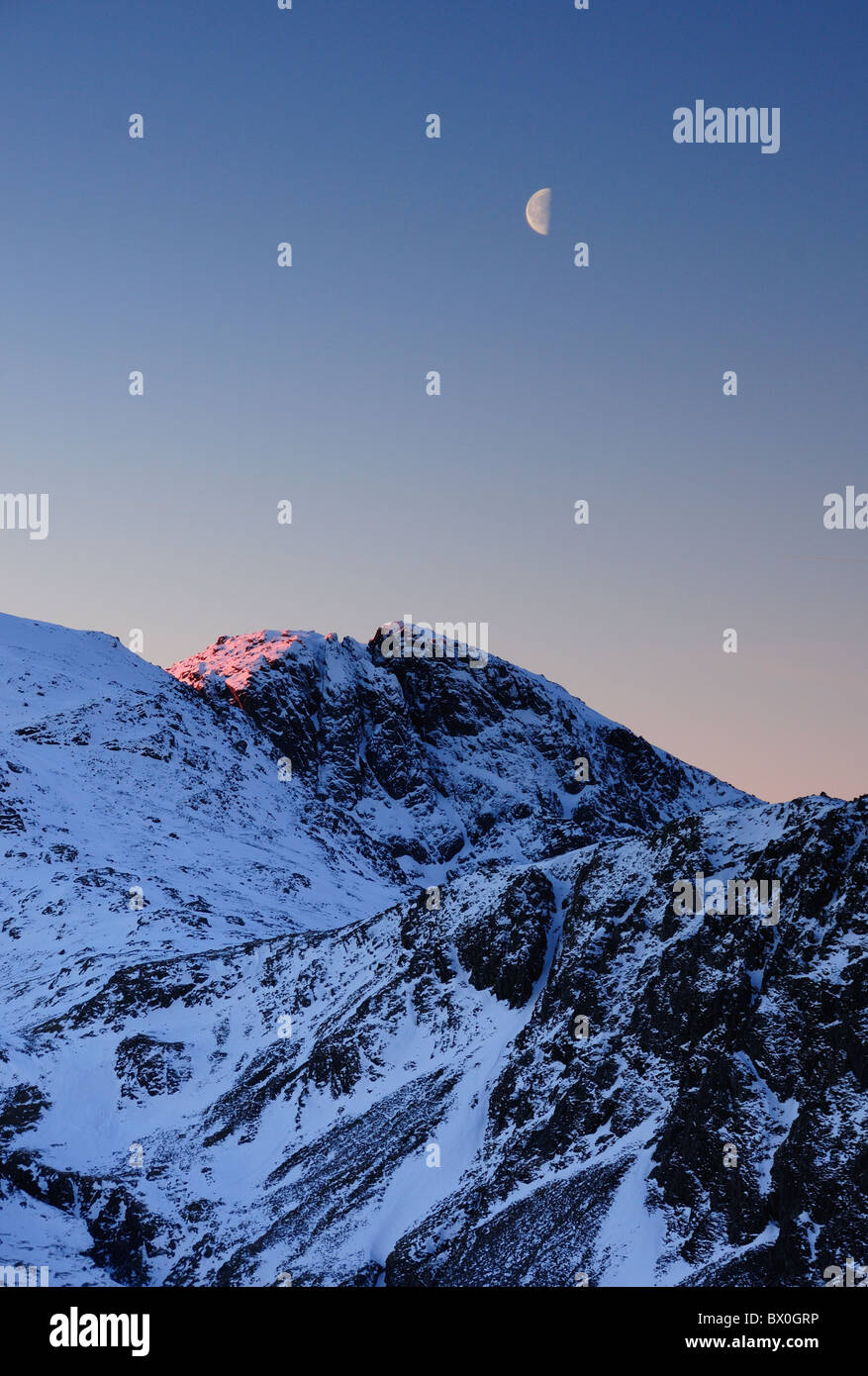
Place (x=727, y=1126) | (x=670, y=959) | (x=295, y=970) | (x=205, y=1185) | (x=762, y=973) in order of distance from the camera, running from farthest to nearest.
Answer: (x=295, y=970), (x=205, y=1185), (x=670, y=959), (x=762, y=973), (x=727, y=1126)

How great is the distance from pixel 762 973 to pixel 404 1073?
32.4 metres

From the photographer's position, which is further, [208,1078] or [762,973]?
[208,1078]

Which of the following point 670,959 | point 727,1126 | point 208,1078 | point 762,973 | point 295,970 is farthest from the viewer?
point 295,970

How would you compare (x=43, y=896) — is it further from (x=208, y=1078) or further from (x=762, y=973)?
(x=762, y=973)

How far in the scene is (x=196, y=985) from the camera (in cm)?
13650

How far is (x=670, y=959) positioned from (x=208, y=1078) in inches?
1906

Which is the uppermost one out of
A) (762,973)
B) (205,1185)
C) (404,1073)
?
(762,973)

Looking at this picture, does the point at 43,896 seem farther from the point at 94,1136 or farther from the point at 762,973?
the point at 762,973

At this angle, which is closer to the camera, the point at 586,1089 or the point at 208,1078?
the point at 586,1089

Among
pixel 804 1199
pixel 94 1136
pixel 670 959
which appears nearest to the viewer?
pixel 804 1199

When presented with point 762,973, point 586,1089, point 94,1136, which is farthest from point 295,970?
point 762,973

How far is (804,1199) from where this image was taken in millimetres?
73438
